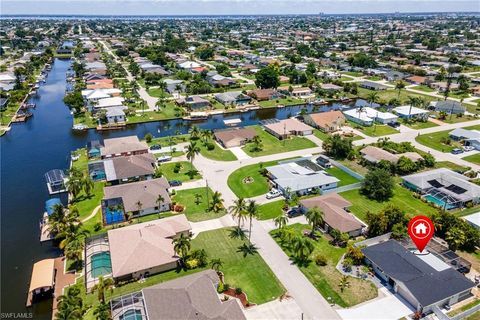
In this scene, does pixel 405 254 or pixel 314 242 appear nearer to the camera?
pixel 405 254

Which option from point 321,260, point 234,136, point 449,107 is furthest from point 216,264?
point 449,107

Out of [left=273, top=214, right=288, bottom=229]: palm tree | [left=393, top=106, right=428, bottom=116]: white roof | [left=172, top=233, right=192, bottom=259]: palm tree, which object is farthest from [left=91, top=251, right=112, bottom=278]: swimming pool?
[left=393, top=106, right=428, bottom=116]: white roof

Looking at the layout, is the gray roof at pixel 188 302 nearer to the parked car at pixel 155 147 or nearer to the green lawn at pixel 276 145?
the green lawn at pixel 276 145

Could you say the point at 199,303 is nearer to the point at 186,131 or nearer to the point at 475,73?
the point at 186,131

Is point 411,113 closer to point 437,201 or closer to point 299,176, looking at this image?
point 437,201

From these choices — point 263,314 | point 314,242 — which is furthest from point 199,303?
point 314,242

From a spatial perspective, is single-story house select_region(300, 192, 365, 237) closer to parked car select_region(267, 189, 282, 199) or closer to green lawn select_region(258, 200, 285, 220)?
green lawn select_region(258, 200, 285, 220)
